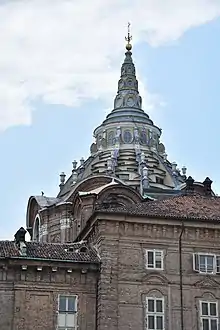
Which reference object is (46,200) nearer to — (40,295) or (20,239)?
(20,239)

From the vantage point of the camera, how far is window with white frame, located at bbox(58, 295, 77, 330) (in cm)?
3969

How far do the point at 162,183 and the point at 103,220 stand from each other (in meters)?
36.5

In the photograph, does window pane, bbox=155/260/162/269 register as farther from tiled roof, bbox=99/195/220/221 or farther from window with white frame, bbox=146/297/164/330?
tiled roof, bbox=99/195/220/221

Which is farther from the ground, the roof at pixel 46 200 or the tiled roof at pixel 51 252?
the roof at pixel 46 200

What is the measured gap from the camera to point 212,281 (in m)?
41.2

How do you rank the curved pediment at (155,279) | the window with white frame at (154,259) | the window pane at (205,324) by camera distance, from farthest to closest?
the window with white frame at (154,259), the curved pediment at (155,279), the window pane at (205,324)

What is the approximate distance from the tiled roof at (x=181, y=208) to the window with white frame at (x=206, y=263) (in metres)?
2.09

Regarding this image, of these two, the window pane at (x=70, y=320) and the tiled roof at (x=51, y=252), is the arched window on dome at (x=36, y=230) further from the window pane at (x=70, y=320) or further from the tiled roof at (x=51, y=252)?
the window pane at (x=70, y=320)

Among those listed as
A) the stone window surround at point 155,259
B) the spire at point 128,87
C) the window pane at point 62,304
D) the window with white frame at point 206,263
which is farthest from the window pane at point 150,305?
the spire at point 128,87

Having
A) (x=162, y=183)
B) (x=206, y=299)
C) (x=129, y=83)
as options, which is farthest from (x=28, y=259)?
(x=129, y=83)

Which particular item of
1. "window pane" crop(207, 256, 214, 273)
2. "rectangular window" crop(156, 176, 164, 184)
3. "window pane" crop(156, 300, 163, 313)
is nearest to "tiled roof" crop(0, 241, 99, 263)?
"window pane" crop(156, 300, 163, 313)

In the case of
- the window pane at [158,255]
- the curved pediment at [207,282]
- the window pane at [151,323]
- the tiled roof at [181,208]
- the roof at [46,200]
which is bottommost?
the window pane at [151,323]

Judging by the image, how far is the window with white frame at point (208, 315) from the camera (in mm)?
40312

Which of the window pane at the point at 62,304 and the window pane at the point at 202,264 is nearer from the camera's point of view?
the window pane at the point at 62,304
